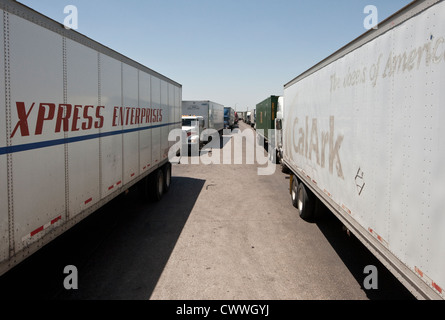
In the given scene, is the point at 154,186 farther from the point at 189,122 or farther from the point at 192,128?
the point at 189,122

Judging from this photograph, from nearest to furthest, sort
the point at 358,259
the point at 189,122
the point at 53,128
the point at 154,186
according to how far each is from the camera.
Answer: the point at 53,128
the point at 358,259
the point at 154,186
the point at 189,122

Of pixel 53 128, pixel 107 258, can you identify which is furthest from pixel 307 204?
pixel 53 128

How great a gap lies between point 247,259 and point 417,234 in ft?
13.2

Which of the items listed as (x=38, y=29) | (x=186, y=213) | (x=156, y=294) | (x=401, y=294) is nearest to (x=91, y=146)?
(x=38, y=29)

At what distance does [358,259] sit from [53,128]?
6049mm

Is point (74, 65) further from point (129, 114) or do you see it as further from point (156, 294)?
point (156, 294)

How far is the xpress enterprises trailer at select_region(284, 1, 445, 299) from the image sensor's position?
3.23 metres

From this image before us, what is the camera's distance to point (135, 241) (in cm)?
802

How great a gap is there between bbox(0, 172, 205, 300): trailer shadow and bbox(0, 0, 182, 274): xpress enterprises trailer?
3.82ft

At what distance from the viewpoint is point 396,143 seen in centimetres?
400

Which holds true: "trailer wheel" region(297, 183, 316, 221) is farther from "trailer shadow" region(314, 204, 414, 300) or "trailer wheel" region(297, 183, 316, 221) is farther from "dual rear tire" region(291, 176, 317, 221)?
"trailer shadow" region(314, 204, 414, 300)

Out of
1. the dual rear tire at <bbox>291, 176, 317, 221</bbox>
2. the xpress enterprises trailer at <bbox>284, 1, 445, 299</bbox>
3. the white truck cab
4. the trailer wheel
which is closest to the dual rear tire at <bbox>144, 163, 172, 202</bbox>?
the dual rear tire at <bbox>291, 176, 317, 221</bbox>

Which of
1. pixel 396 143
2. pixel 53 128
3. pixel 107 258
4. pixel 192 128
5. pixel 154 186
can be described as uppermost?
pixel 192 128

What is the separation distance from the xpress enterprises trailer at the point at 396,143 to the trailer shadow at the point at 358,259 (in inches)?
48.0
